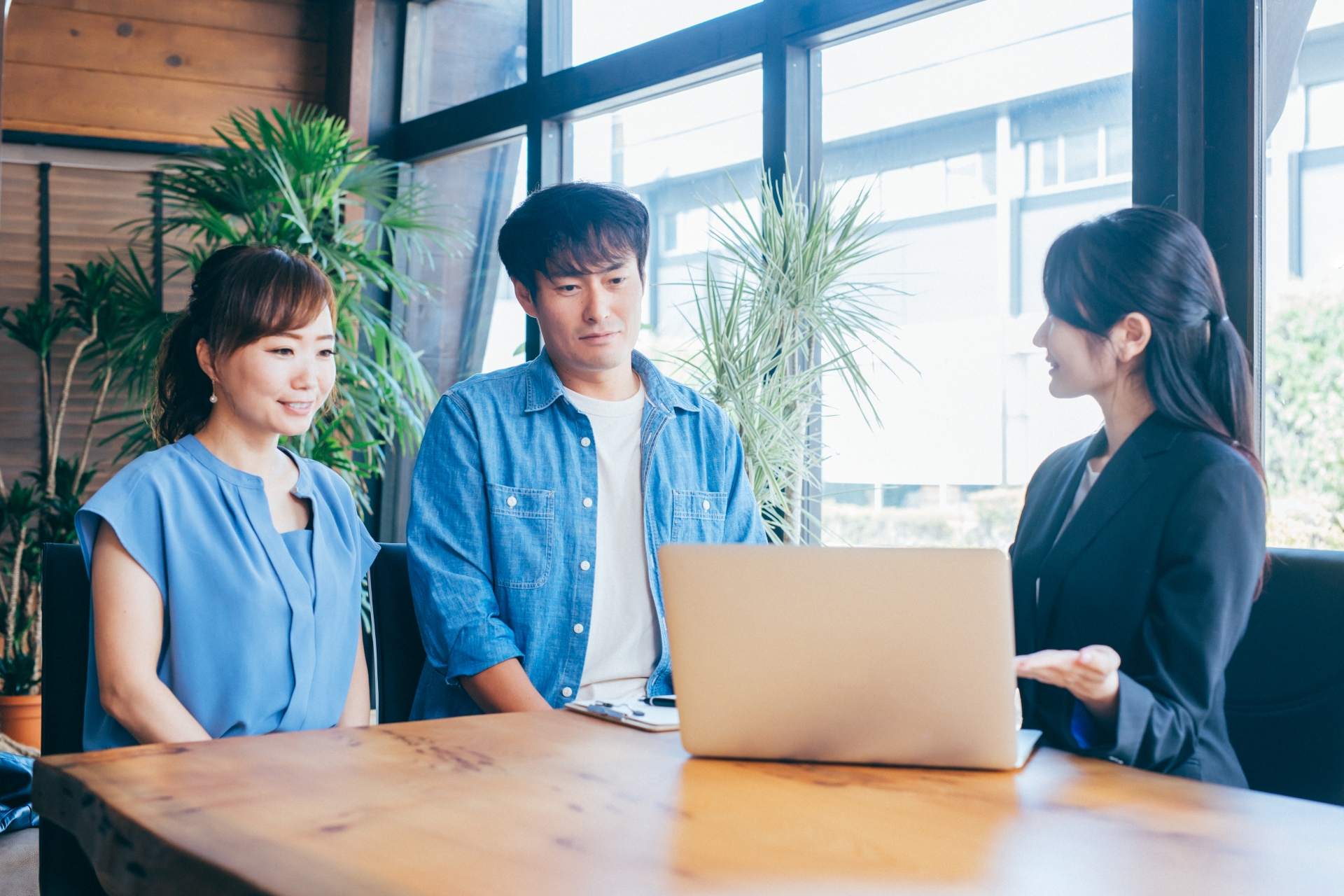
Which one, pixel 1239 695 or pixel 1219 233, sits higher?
pixel 1219 233

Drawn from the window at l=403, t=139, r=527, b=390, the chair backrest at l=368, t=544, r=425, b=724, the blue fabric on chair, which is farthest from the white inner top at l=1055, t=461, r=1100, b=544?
the window at l=403, t=139, r=527, b=390

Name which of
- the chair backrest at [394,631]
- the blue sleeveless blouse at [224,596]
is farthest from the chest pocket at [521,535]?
the blue sleeveless blouse at [224,596]

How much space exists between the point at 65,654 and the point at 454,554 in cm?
53

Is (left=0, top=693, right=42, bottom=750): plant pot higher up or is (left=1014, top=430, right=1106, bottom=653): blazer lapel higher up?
(left=1014, top=430, right=1106, bottom=653): blazer lapel

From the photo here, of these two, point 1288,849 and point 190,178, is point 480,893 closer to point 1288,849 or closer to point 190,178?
point 1288,849

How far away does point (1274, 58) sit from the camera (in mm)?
2123

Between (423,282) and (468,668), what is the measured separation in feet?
10.5

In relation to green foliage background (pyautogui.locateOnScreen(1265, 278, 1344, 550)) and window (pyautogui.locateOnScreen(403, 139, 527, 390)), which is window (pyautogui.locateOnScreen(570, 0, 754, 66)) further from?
green foliage background (pyautogui.locateOnScreen(1265, 278, 1344, 550))

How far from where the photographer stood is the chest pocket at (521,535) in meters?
1.68

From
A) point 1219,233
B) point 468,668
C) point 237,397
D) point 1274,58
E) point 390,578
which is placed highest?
point 1274,58

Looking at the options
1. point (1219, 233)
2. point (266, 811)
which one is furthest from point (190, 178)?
point (266, 811)

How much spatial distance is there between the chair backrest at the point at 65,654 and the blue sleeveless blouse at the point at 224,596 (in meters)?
0.02

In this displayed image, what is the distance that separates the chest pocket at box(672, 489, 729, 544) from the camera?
1.79m

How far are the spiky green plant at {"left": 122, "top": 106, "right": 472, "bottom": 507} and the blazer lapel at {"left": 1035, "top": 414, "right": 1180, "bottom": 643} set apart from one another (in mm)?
2457
